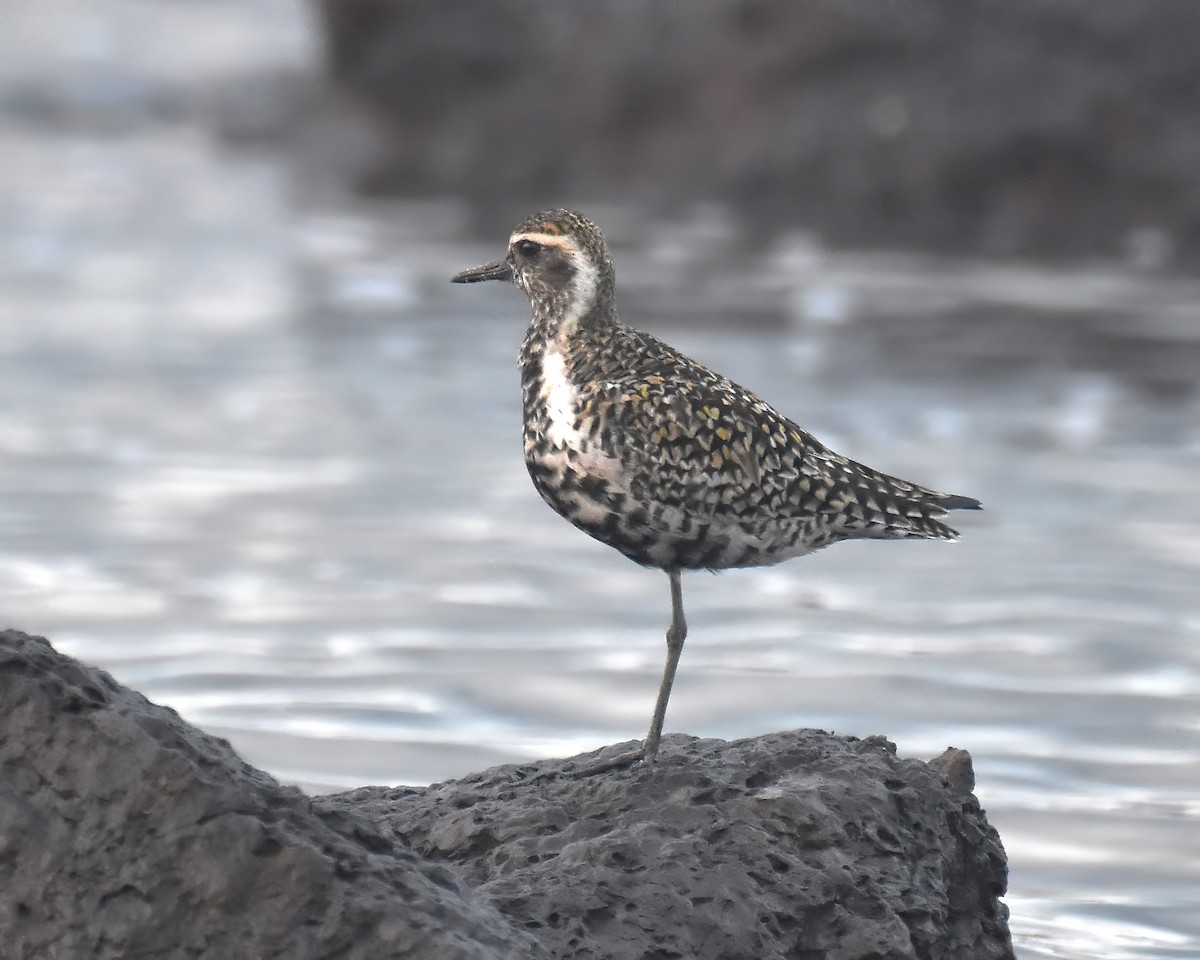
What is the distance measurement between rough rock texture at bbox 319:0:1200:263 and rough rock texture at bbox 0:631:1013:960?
13.2 meters

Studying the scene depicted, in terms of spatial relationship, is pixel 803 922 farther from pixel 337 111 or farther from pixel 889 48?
pixel 337 111

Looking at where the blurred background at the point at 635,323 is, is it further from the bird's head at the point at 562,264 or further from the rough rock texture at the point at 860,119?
the bird's head at the point at 562,264

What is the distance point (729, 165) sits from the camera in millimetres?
19719

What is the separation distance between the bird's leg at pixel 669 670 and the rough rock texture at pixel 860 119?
12517mm

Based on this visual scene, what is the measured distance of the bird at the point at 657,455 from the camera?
623 cm

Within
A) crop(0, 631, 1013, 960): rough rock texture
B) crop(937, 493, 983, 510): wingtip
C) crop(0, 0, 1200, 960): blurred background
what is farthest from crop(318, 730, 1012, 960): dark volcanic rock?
crop(0, 0, 1200, 960): blurred background

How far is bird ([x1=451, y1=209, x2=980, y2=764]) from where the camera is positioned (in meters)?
6.23

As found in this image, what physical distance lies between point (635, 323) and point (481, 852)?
10.5 meters

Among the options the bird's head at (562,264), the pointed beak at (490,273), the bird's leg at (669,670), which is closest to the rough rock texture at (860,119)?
the pointed beak at (490,273)

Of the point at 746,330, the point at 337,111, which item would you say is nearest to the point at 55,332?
the point at 746,330

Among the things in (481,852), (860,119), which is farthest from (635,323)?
(481,852)

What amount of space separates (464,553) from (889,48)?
33.3 feet

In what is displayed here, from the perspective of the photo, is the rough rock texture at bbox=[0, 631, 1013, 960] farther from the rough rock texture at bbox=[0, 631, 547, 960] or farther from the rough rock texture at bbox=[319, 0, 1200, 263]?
the rough rock texture at bbox=[319, 0, 1200, 263]

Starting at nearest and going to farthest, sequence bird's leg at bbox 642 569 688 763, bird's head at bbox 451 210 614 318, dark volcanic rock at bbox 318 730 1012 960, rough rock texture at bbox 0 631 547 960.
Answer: rough rock texture at bbox 0 631 547 960
dark volcanic rock at bbox 318 730 1012 960
bird's leg at bbox 642 569 688 763
bird's head at bbox 451 210 614 318
